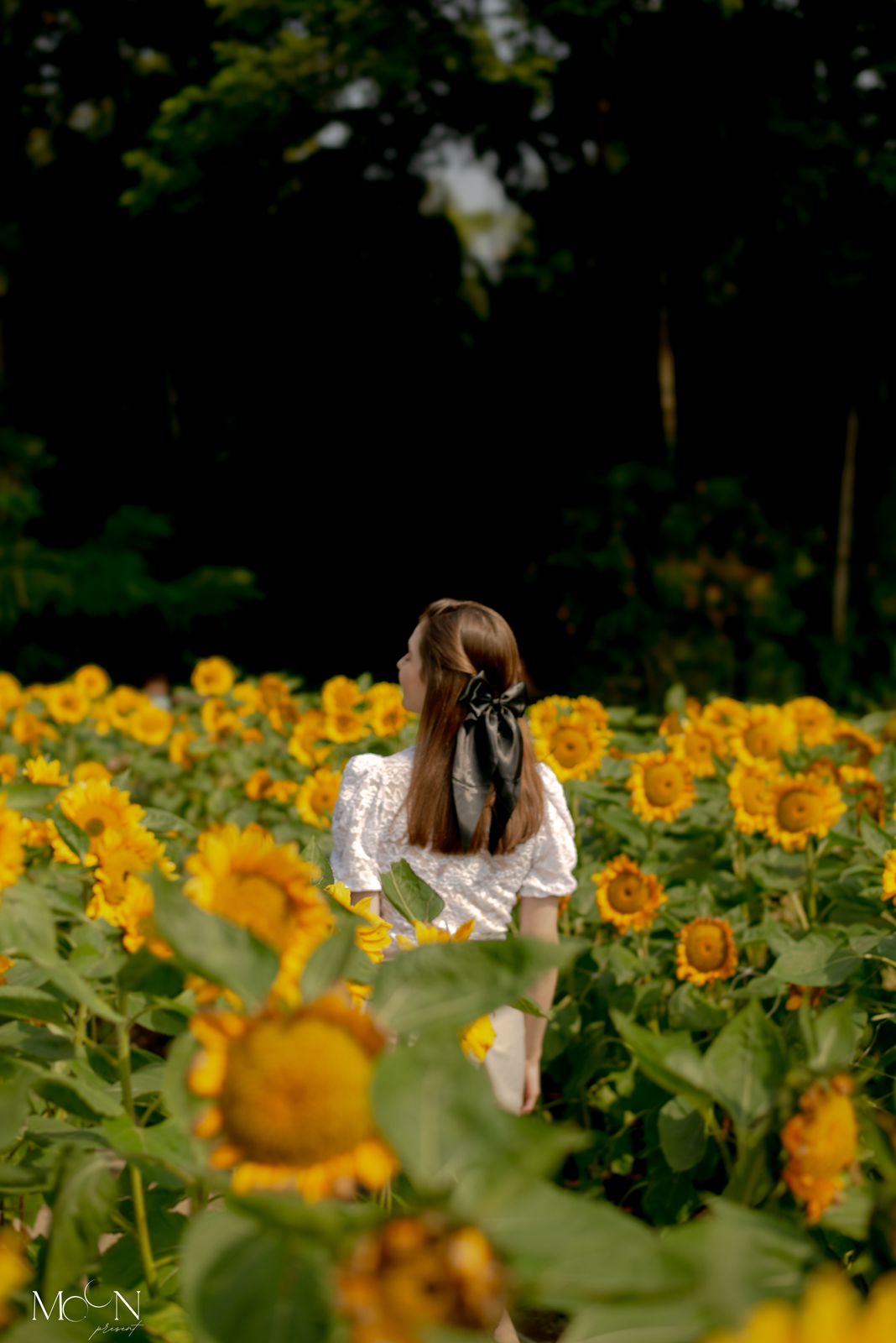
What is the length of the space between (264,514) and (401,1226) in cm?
1462

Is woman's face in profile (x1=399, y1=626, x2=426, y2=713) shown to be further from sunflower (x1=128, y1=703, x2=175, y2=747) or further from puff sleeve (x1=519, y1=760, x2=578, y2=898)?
sunflower (x1=128, y1=703, x2=175, y2=747)

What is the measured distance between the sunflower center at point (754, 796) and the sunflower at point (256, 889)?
1942 millimetres

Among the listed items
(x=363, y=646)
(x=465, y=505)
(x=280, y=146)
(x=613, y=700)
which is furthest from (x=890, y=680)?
(x=280, y=146)

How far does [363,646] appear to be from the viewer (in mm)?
14008

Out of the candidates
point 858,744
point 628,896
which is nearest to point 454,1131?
point 628,896

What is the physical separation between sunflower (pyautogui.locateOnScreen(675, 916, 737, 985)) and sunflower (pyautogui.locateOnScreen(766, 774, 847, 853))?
340 mm

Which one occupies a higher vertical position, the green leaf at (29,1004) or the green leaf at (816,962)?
the green leaf at (29,1004)

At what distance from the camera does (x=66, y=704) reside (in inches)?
176

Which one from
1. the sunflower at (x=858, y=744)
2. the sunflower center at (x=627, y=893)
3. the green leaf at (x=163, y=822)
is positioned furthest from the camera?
the sunflower at (x=858, y=744)

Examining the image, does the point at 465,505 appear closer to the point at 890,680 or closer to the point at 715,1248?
the point at 890,680

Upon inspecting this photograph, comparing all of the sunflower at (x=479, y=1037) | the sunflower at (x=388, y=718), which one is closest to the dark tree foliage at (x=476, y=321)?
the sunflower at (x=388, y=718)

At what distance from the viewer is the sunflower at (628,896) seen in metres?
2.58

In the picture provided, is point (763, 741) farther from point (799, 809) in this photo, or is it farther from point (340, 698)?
point (340, 698)

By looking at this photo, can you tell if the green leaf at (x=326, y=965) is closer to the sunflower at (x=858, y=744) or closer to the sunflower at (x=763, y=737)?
the sunflower at (x=763, y=737)
